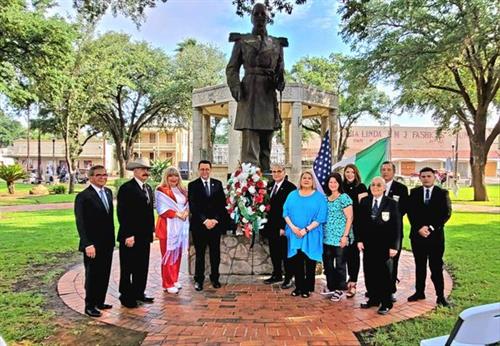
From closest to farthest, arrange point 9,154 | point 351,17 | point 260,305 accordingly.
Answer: point 260,305 → point 351,17 → point 9,154

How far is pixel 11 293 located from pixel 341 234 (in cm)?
408

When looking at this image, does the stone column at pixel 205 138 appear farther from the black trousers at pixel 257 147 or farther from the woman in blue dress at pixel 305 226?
the woman in blue dress at pixel 305 226

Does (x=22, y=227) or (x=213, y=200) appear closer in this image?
(x=213, y=200)

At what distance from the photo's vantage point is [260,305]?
491cm

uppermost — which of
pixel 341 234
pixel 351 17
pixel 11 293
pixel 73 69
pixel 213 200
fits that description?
pixel 73 69

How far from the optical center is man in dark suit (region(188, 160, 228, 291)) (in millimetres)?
5509

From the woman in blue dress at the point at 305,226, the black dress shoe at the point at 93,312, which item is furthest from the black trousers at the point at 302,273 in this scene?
the black dress shoe at the point at 93,312

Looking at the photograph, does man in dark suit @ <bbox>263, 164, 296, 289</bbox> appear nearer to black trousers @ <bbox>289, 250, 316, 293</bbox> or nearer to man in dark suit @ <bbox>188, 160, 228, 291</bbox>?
black trousers @ <bbox>289, 250, 316, 293</bbox>

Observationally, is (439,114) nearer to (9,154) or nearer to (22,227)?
(22,227)

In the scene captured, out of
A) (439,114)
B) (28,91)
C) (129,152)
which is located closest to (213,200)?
(28,91)

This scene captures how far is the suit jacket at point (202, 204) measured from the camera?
217 inches

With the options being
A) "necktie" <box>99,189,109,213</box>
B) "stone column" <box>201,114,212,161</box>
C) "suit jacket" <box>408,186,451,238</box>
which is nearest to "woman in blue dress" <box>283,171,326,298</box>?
"suit jacket" <box>408,186,451,238</box>

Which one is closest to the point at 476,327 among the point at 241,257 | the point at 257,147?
the point at 241,257

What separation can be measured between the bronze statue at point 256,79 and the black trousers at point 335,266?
5.79 feet
